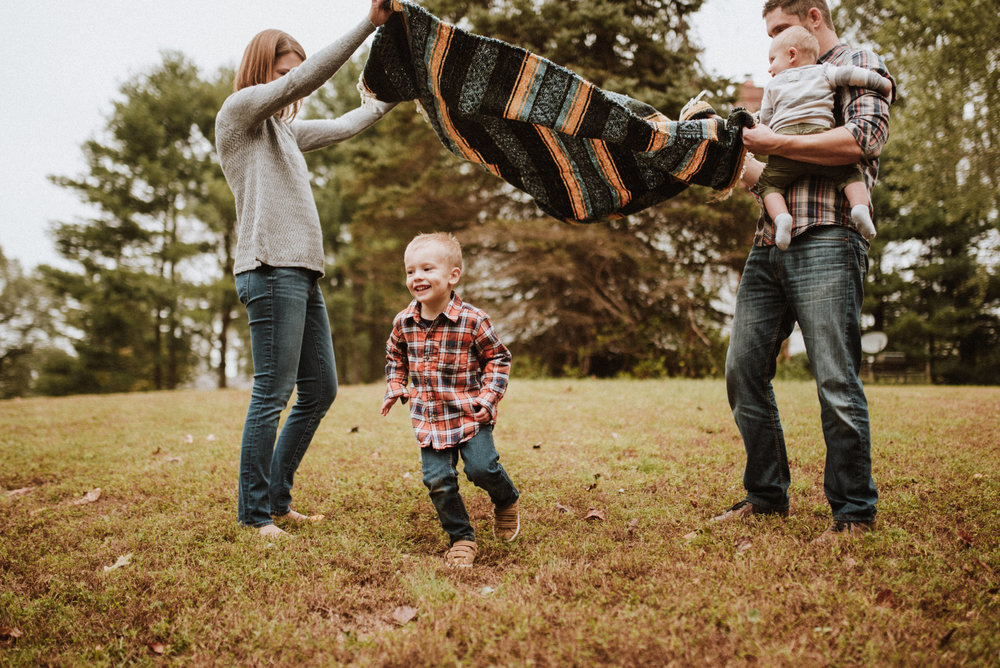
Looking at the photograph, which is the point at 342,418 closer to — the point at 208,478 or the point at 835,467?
the point at 208,478

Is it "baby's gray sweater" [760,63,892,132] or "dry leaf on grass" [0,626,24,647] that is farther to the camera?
"baby's gray sweater" [760,63,892,132]

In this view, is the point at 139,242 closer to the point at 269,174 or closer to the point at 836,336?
the point at 269,174

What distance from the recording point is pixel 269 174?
2.95 metres

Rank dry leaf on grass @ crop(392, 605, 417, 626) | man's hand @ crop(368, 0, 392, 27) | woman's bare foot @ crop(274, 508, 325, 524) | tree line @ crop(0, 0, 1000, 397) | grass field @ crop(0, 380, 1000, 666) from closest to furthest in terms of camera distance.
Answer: grass field @ crop(0, 380, 1000, 666) → dry leaf on grass @ crop(392, 605, 417, 626) → man's hand @ crop(368, 0, 392, 27) → woman's bare foot @ crop(274, 508, 325, 524) → tree line @ crop(0, 0, 1000, 397)

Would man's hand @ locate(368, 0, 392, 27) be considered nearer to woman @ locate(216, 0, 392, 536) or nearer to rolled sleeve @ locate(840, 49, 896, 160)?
woman @ locate(216, 0, 392, 536)

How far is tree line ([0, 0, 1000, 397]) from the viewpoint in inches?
461

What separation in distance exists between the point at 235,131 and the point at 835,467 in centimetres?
317

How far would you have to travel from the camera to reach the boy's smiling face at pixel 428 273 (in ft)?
8.89

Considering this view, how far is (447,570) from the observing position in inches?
98.0

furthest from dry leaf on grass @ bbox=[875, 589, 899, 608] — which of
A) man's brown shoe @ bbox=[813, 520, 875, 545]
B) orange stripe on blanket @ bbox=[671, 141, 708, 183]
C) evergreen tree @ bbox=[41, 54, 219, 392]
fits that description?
evergreen tree @ bbox=[41, 54, 219, 392]

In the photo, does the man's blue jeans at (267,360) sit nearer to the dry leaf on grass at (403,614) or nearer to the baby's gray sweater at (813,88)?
the dry leaf on grass at (403,614)

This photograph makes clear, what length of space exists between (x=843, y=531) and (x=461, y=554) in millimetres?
1638

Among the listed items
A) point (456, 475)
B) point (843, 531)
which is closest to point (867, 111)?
point (843, 531)

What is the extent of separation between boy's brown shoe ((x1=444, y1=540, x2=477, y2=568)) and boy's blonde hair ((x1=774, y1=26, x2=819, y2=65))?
8.56ft
